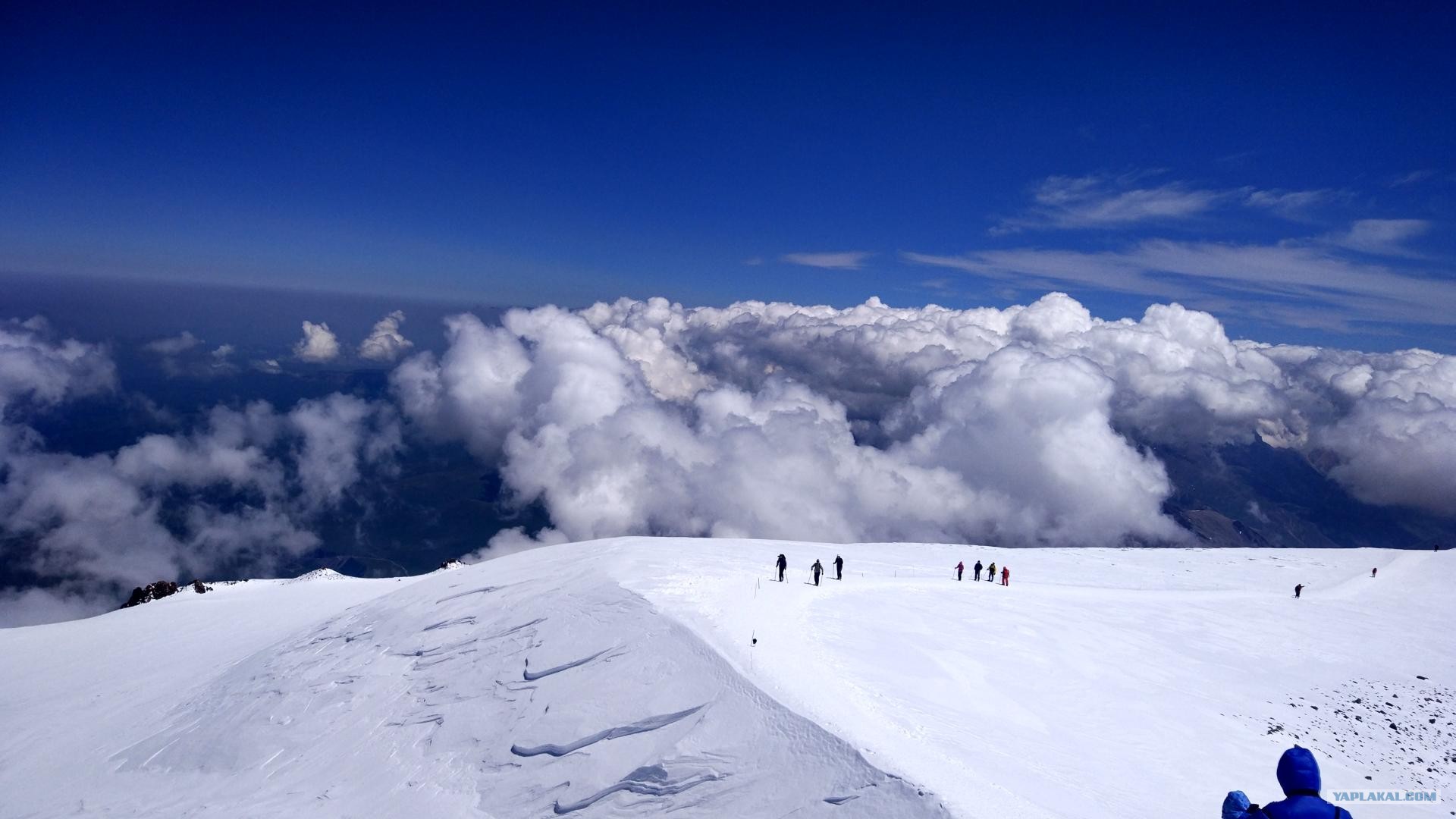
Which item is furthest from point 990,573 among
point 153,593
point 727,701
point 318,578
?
point 153,593

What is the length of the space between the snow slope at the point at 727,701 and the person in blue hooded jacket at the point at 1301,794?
8370 mm

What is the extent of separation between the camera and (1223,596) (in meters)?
41.8

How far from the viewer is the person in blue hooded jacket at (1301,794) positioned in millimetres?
4969

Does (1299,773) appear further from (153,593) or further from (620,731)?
(153,593)

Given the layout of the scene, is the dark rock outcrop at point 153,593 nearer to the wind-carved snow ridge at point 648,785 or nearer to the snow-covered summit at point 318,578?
the snow-covered summit at point 318,578

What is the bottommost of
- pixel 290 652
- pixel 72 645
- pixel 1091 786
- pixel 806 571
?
pixel 72 645

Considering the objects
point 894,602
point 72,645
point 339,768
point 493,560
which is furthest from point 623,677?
point 72,645

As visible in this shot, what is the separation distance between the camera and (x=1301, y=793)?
17.2 ft

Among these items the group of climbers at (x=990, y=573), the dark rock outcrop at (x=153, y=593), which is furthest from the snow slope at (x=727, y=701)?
the dark rock outcrop at (x=153, y=593)

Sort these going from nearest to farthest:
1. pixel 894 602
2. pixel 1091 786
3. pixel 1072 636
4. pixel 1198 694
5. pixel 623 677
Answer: pixel 1091 786, pixel 623 677, pixel 1198 694, pixel 1072 636, pixel 894 602

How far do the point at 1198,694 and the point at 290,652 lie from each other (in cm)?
3932

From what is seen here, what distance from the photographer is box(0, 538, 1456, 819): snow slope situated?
52.2 ft

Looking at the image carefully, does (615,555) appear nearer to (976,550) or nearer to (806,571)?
(806,571)

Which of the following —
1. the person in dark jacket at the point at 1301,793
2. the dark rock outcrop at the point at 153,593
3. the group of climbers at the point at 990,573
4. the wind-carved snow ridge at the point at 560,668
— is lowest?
the dark rock outcrop at the point at 153,593
